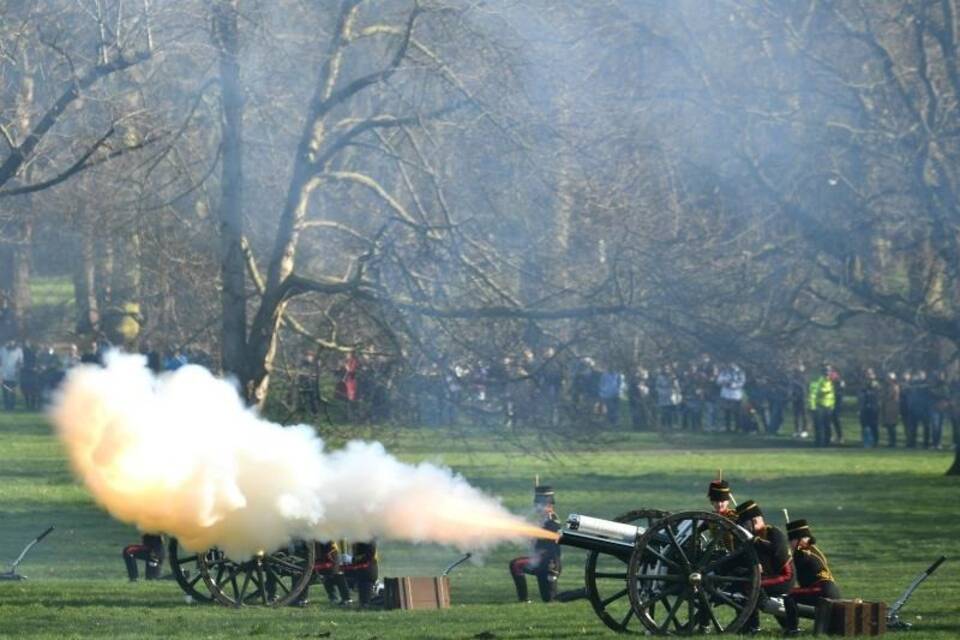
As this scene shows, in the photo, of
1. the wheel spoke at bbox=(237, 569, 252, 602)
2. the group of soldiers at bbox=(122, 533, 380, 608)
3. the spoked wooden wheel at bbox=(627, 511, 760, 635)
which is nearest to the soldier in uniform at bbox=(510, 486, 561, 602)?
the group of soldiers at bbox=(122, 533, 380, 608)

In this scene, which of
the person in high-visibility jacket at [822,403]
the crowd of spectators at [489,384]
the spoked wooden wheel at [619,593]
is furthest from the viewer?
the person in high-visibility jacket at [822,403]

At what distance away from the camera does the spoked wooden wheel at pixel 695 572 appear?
14836mm

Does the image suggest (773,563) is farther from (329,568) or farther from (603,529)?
(329,568)

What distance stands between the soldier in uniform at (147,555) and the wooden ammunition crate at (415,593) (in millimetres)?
3569

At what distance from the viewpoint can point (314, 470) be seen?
56.5 feet

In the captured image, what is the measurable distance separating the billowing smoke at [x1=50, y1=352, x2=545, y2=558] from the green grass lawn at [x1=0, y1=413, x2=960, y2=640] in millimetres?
792

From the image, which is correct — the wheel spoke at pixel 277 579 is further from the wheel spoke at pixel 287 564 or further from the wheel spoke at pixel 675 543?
the wheel spoke at pixel 675 543

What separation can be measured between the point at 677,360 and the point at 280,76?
5.90 meters

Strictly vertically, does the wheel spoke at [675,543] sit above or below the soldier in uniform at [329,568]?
above

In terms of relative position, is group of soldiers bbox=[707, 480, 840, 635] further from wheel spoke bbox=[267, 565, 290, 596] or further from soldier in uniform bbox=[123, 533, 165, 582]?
soldier in uniform bbox=[123, 533, 165, 582]

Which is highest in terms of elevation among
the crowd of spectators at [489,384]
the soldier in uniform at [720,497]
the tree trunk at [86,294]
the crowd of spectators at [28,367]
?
the tree trunk at [86,294]

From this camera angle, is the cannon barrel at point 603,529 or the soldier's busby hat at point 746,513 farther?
the soldier's busby hat at point 746,513

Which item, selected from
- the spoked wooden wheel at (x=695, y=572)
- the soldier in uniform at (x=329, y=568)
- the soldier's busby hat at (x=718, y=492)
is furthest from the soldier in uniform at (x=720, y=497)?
the soldier in uniform at (x=329, y=568)

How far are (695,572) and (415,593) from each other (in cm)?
398
